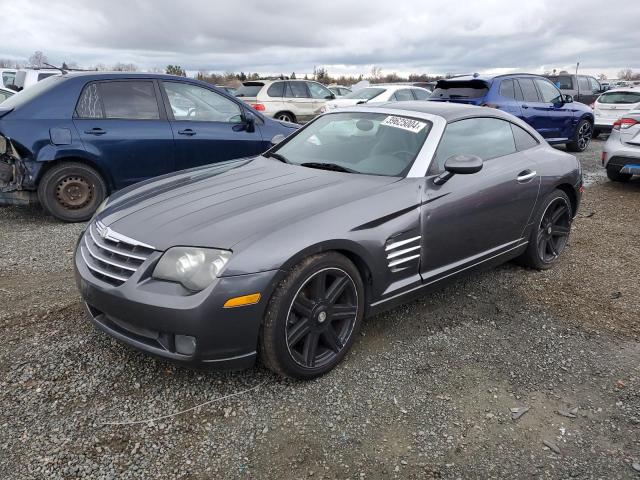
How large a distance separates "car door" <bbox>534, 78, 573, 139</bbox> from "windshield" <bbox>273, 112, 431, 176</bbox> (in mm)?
8024

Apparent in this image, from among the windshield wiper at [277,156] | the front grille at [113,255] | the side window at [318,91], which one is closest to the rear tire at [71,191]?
the windshield wiper at [277,156]

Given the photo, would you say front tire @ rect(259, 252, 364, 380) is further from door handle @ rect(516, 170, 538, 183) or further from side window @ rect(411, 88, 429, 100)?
side window @ rect(411, 88, 429, 100)

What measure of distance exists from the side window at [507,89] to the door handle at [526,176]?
6264 mm

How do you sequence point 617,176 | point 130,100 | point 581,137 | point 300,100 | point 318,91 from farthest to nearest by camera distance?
point 318,91 → point 300,100 → point 581,137 → point 617,176 → point 130,100

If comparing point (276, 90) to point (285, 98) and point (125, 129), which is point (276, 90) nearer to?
point (285, 98)

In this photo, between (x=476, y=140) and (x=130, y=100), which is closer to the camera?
(x=476, y=140)

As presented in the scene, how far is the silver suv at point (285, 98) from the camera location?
14.0 metres

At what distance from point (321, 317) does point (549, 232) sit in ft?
8.66

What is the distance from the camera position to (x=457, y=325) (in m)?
3.43

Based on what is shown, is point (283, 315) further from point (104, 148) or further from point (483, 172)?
point (104, 148)

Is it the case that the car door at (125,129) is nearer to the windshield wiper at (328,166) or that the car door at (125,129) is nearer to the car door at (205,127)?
the car door at (205,127)

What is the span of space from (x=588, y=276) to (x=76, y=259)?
3.99 m

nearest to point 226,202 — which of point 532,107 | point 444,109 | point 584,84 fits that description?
point 444,109

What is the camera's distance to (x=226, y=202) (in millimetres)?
2861
